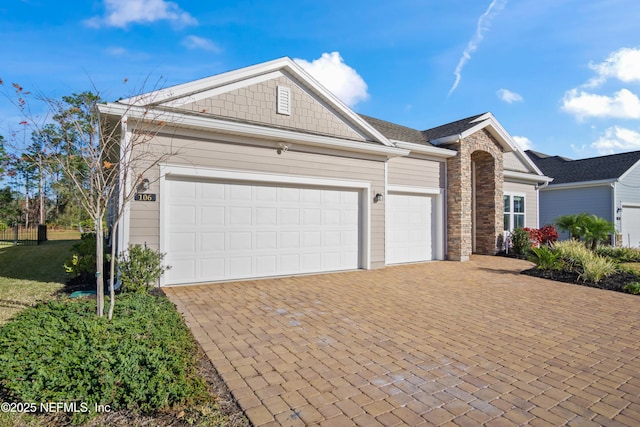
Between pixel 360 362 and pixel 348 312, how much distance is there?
1.84 metres

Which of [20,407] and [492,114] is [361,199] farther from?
[20,407]

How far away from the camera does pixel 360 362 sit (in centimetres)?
349

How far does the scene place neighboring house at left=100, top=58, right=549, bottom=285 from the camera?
273 inches

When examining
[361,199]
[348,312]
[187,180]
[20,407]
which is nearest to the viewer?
[20,407]

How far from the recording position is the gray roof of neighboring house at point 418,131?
11.5 metres

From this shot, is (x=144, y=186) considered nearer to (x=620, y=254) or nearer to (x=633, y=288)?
(x=633, y=288)

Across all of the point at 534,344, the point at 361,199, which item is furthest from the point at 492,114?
the point at 534,344

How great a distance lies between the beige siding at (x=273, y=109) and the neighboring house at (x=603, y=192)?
1577 cm

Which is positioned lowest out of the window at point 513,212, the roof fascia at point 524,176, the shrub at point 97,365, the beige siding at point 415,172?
the shrub at point 97,365

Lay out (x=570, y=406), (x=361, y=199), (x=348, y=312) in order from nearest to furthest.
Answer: (x=570, y=406) → (x=348, y=312) → (x=361, y=199)

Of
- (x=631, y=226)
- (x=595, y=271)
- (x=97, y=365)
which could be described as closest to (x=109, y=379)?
Result: (x=97, y=365)

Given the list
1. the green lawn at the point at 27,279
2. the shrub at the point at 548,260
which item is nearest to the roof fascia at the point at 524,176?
the shrub at the point at 548,260

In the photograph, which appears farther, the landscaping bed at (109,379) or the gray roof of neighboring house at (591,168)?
the gray roof of neighboring house at (591,168)

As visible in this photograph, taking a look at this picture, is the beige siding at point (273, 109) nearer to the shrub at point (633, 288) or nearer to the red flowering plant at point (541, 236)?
the shrub at point (633, 288)
